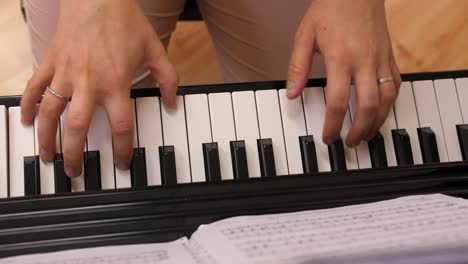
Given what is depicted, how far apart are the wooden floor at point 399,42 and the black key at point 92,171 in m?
0.69

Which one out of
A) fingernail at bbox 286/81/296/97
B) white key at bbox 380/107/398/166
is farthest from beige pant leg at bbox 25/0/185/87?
white key at bbox 380/107/398/166

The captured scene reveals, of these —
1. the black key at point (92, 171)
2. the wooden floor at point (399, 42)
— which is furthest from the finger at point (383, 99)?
the wooden floor at point (399, 42)

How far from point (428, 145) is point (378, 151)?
7 cm

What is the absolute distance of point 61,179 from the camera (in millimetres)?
592

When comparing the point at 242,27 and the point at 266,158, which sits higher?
the point at 242,27

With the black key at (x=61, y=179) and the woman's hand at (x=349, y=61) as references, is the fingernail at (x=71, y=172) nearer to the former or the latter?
the black key at (x=61, y=179)

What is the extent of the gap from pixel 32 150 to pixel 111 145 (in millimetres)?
92

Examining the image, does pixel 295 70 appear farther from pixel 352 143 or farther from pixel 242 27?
pixel 242 27

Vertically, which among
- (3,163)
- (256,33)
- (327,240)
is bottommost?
(327,240)

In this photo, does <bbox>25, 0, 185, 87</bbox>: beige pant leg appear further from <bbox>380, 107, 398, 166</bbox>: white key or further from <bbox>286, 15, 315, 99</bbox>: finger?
<bbox>380, 107, 398, 166</bbox>: white key

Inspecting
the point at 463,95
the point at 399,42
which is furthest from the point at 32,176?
the point at 399,42

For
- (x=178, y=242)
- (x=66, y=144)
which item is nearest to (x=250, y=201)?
(x=178, y=242)

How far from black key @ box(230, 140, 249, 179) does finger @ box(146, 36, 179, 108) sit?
0.09m

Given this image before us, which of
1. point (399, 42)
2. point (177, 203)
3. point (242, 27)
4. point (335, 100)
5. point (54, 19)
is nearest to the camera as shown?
point (177, 203)
